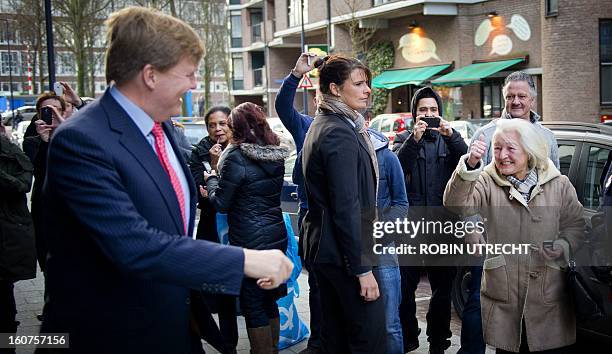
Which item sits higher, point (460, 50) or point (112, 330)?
point (460, 50)

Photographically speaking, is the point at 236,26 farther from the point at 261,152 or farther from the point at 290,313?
the point at 261,152

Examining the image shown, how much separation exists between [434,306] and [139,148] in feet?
11.7

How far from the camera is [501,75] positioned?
24109 millimetres

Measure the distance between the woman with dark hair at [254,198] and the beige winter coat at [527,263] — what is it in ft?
5.11

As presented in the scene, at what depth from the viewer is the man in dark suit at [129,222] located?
209 centimetres

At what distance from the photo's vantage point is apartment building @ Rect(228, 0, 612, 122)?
2114cm

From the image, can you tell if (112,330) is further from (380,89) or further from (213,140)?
(380,89)

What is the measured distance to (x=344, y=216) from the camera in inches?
140

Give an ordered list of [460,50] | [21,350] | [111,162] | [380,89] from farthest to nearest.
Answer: [380,89] < [460,50] < [21,350] < [111,162]

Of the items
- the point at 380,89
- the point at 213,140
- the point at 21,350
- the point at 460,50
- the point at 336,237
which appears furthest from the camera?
the point at 380,89

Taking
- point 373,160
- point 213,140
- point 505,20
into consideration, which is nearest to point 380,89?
point 505,20

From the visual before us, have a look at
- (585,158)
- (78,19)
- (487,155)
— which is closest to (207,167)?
(487,155)

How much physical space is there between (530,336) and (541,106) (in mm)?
20872

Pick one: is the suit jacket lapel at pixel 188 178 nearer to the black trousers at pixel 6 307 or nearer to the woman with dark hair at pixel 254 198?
the woman with dark hair at pixel 254 198
